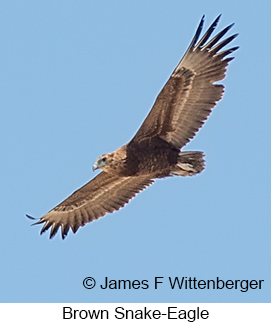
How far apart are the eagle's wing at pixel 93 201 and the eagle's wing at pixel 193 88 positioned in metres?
1.57

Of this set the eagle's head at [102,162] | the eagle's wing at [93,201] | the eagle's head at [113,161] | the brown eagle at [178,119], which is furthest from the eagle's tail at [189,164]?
the eagle's wing at [93,201]

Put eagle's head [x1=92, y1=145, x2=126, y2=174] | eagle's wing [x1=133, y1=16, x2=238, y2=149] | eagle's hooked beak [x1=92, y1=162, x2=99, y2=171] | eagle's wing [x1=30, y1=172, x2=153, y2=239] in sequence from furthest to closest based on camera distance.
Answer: eagle's wing [x1=30, y1=172, x2=153, y2=239] < eagle's hooked beak [x1=92, y1=162, x2=99, y2=171] < eagle's head [x1=92, y1=145, x2=126, y2=174] < eagle's wing [x1=133, y1=16, x2=238, y2=149]

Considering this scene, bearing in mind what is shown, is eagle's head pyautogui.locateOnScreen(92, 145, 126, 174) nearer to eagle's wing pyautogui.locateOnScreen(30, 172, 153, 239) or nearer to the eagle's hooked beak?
the eagle's hooked beak

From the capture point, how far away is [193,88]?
1680cm

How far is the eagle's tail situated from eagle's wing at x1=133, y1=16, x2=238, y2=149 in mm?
267

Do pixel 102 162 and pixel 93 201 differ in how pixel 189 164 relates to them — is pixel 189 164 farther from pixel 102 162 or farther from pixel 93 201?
pixel 93 201

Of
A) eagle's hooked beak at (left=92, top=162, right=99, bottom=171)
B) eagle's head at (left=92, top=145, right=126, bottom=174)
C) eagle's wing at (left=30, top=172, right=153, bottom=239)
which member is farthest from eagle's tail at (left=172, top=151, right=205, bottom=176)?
eagle's wing at (left=30, top=172, right=153, bottom=239)

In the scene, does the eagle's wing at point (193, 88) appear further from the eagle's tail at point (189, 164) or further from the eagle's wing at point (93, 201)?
the eagle's wing at point (93, 201)

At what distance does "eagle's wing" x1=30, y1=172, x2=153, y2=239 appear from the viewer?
18.3 m

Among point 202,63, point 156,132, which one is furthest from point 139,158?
point 202,63

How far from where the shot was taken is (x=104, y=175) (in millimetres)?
18281

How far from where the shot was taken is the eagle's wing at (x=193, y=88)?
16.7 meters

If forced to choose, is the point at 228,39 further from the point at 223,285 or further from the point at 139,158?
the point at 223,285
